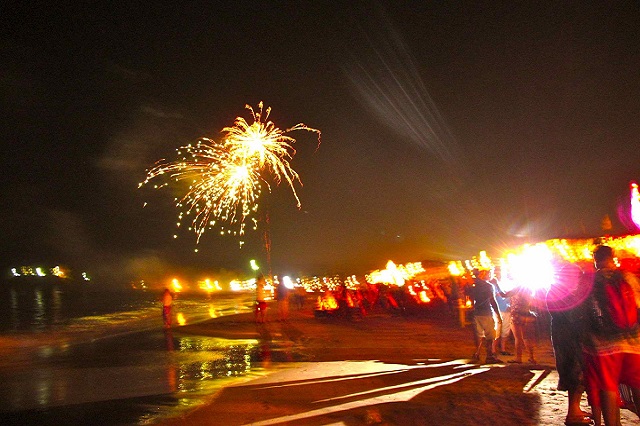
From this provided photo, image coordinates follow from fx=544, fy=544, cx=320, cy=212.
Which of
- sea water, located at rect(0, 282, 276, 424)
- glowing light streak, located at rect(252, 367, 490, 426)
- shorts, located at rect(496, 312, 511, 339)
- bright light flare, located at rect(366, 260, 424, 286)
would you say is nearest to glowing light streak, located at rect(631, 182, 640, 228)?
shorts, located at rect(496, 312, 511, 339)

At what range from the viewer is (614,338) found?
4906mm

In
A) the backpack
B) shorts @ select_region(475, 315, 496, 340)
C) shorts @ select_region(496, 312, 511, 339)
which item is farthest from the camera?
shorts @ select_region(496, 312, 511, 339)

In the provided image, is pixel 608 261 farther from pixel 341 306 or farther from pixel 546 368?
pixel 341 306

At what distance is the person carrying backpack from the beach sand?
1.11 meters

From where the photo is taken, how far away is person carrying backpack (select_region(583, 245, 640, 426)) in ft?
16.0

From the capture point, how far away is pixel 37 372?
9945 mm

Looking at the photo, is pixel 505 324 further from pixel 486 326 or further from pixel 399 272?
pixel 399 272

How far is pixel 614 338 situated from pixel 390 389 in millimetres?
3405

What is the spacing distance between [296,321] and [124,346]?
7.90 meters

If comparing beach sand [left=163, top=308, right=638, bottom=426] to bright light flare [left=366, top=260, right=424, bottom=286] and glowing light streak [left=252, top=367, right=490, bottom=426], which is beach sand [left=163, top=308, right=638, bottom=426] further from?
bright light flare [left=366, top=260, right=424, bottom=286]

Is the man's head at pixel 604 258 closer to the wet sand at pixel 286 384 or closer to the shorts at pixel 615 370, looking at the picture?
the shorts at pixel 615 370

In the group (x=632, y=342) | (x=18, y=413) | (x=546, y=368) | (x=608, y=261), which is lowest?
(x=546, y=368)

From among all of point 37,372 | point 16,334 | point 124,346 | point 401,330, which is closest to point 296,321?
point 401,330

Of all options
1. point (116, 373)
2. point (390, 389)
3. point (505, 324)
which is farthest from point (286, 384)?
point (505, 324)
